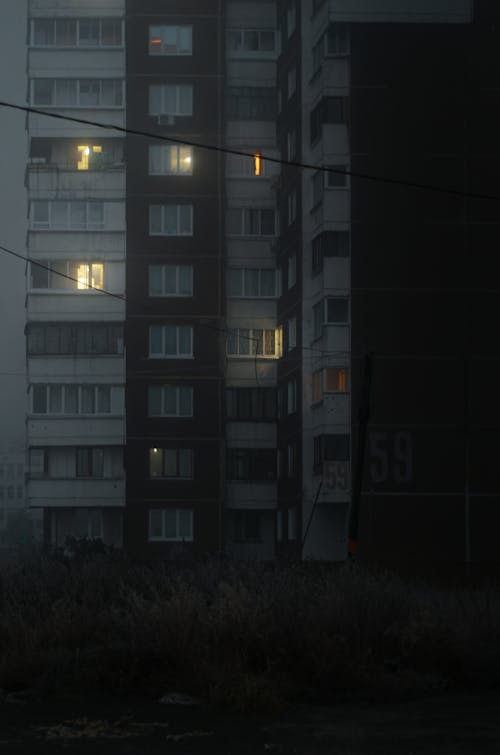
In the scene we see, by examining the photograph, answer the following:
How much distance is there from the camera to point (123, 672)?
1656 cm

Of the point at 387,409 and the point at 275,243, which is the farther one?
the point at 275,243

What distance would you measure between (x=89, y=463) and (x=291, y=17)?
23434 mm

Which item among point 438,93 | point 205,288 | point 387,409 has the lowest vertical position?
point 387,409

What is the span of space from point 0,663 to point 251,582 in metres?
4.95

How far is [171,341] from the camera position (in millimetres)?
72875

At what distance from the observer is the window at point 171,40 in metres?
74.1

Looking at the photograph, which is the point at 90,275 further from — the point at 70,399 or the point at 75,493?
the point at 75,493

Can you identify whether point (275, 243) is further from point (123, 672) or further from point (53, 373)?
point (123, 672)

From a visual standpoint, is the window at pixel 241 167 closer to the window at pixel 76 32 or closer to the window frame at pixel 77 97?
→ the window frame at pixel 77 97

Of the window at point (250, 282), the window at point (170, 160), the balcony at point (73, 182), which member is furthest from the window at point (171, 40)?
the window at point (250, 282)

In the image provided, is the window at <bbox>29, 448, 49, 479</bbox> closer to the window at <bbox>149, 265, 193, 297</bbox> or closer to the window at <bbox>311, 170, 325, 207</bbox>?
the window at <bbox>149, 265, 193, 297</bbox>

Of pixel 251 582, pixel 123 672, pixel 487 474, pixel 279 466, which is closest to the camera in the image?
pixel 123 672

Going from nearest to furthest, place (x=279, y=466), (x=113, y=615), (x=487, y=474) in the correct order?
(x=113, y=615) → (x=487, y=474) → (x=279, y=466)

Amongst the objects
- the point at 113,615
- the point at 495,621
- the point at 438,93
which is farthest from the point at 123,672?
the point at 438,93
